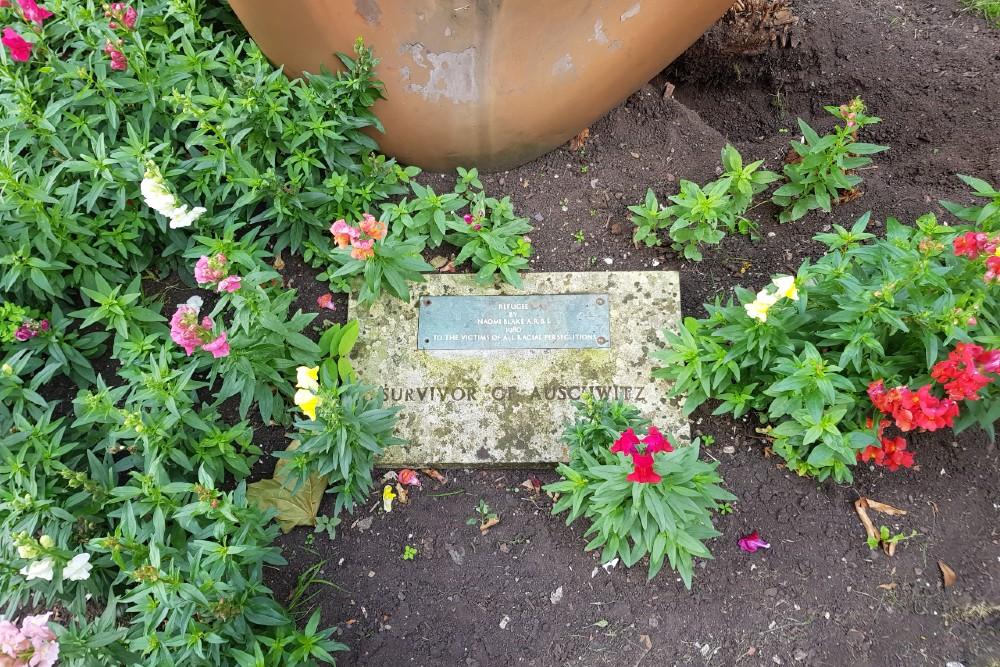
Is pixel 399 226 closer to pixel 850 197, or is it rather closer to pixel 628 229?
pixel 628 229

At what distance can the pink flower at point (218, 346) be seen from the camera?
2.28 m

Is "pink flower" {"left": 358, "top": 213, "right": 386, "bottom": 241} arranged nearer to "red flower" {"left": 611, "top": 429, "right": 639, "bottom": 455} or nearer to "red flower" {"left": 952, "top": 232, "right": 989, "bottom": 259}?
"red flower" {"left": 611, "top": 429, "right": 639, "bottom": 455}

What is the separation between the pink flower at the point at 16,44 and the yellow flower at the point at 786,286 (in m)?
3.07

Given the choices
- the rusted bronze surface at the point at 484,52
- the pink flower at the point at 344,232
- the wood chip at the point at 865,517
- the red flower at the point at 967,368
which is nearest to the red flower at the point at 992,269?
the red flower at the point at 967,368

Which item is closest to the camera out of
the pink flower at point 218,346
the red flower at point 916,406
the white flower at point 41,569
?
the white flower at point 41,569

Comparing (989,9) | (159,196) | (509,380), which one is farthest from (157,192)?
(989,9)

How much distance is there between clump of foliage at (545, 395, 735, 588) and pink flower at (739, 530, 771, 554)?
222mm

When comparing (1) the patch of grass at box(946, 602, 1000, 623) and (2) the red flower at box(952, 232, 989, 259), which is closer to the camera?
(2) the red flower at box(952, 232, 989, 259)

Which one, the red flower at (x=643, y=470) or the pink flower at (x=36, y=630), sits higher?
the pink flower at (x=36, y=630)

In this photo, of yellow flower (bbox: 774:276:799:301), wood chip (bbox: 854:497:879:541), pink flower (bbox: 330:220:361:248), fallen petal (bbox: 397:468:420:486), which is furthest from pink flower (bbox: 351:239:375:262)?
wood chip (bbox: 854:497:879:541)

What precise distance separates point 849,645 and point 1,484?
315cm

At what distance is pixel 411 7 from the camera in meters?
2.83

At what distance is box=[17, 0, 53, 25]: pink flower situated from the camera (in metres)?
2.76

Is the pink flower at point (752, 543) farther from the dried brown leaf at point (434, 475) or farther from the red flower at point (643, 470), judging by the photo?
the dried brown leaf at point (434, 475)
